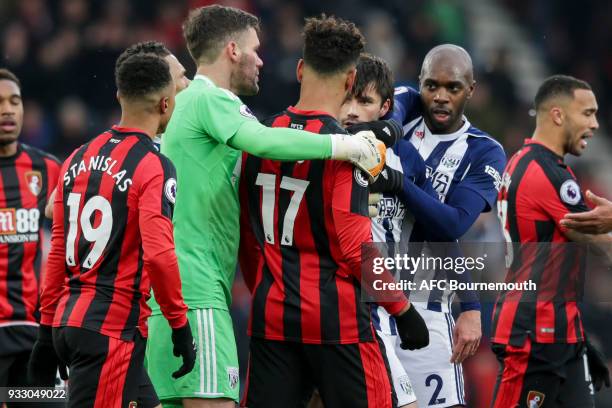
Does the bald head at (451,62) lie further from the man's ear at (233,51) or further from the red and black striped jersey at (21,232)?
the red and black striped jersey at (21,232)

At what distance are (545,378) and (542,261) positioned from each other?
700 mm

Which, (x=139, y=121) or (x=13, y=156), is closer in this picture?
(x=139, y=121)

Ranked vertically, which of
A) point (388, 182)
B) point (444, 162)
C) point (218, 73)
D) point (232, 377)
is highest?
point (218, 73)

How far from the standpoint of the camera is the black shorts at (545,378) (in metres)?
6.14

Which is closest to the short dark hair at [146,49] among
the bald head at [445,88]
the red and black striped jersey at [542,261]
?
the bald head at [445,88]

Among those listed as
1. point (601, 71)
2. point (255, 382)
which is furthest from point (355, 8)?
point (255, 382)

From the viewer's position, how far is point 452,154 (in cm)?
581

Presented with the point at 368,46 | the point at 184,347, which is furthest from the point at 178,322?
the point at 368,46

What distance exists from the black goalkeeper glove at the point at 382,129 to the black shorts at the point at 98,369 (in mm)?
1472

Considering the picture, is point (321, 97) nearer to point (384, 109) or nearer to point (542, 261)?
point (384, 109)

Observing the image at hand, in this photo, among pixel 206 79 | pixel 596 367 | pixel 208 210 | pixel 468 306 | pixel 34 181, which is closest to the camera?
pixel 208 210

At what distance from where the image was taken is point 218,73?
16.7 ft

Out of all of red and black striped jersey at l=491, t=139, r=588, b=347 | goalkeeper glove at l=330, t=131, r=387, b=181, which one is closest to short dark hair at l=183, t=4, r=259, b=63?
goalkeeper glove at l=330, t=131, r=387, b=181

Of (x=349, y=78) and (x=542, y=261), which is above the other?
(x=349, y=78)
